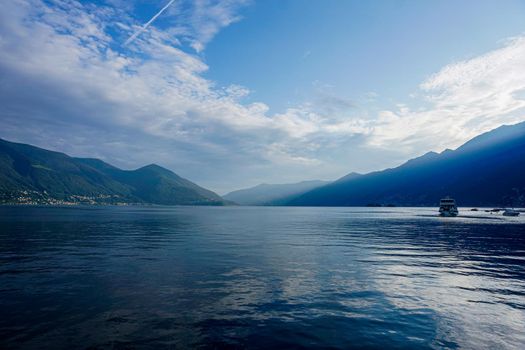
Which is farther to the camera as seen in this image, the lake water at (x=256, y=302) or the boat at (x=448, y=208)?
the boat at (x=448, y=208)

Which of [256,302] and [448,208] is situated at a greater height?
[448,208]

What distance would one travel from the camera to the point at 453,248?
54.6 meters

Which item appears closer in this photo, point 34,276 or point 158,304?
point 158,304

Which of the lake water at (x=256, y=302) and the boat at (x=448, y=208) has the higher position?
the boat at (x=448, y=208)

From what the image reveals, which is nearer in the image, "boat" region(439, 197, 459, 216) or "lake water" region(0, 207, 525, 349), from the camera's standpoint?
"lake water" region(0, 207, 525, 349)

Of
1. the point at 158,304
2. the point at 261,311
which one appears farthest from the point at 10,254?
the point at 261,311

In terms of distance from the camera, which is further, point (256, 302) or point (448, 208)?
point (448, 208)

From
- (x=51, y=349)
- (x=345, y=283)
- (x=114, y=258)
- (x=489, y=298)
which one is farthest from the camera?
(x=114, y=258)

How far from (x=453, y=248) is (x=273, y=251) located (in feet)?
107

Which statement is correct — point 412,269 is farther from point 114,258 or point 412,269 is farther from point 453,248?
point 114,258

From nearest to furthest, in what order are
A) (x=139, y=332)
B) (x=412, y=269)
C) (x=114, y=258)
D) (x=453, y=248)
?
(x=139, y=332) < (x=412, y=269) < (x=114, y=258) < (x=453, y=248)

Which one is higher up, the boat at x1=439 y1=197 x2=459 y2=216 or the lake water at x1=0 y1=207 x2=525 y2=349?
the boat at x1=439 y1=197 x2=459 y2=216

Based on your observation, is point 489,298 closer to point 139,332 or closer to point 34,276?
point 139,332

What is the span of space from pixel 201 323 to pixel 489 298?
22.8m
